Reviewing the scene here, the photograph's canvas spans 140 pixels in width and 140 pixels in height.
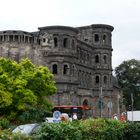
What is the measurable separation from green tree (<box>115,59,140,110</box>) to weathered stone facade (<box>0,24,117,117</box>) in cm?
2261

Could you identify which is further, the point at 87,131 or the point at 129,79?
the point at 129,79

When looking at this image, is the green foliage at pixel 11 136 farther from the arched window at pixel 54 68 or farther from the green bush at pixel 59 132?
the arched window at pixel 54 68

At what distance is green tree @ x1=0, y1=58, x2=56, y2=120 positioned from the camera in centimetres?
4444

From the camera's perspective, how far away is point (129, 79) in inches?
3994

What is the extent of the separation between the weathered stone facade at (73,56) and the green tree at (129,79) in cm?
2261

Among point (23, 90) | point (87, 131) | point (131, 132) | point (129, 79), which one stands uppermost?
point (129, 79)

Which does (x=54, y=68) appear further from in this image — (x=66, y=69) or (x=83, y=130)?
(x=83, y=130)

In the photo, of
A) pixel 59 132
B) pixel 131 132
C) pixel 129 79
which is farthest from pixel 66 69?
pixel 59 132

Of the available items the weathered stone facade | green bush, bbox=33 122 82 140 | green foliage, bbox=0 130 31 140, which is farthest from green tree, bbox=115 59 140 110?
green foliage, bbox=0 130 31 140

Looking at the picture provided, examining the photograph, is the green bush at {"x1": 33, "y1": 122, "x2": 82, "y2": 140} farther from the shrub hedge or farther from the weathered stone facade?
the weathered stone facade

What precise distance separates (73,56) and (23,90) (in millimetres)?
23323

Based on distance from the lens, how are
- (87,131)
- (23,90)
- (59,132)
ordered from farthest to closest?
(23,90) < (87,131) < (59,132)

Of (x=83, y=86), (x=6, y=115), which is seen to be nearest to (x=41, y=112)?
(x=6, y=115)

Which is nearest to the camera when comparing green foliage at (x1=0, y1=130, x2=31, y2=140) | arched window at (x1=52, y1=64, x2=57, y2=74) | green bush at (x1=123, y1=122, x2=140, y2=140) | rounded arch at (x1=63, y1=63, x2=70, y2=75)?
green foliage at (x1=0, y1=130, x2=31, y2=140)
